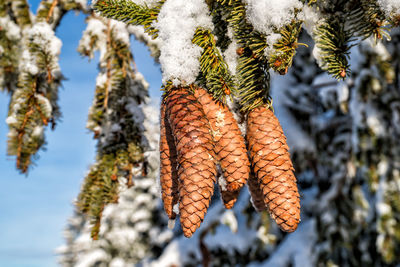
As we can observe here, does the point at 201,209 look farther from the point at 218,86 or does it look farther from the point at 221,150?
the point at 218,86

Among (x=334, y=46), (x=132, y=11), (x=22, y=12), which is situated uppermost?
(x=22, y=12)

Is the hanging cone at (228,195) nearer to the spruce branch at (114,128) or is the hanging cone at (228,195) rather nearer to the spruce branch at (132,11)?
the spruce branch at (132,11)

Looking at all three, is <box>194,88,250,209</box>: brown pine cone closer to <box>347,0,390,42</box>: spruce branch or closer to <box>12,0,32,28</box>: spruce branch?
<box>347,0,390,42</box>: spruce branch

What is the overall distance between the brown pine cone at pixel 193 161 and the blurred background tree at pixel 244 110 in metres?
0.09

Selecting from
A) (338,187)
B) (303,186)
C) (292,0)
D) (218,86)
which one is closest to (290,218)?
(218,86)

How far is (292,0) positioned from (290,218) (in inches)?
17.1

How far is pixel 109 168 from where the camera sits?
1.30 m

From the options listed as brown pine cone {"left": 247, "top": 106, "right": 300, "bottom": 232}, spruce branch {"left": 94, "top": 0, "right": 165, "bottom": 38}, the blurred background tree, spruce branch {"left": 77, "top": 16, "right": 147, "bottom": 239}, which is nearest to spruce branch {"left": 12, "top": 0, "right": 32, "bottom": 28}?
the blurred background tree

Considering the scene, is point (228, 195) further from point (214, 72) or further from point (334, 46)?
point (334, 46)

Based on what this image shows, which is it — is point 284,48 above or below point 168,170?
above

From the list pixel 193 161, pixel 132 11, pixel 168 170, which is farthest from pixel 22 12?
pixel 193 161

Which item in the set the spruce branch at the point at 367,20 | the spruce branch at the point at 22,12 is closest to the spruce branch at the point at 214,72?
the spruce branch at the point at 367,20

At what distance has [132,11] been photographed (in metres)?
0.78

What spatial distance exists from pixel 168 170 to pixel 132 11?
1.24 ft
